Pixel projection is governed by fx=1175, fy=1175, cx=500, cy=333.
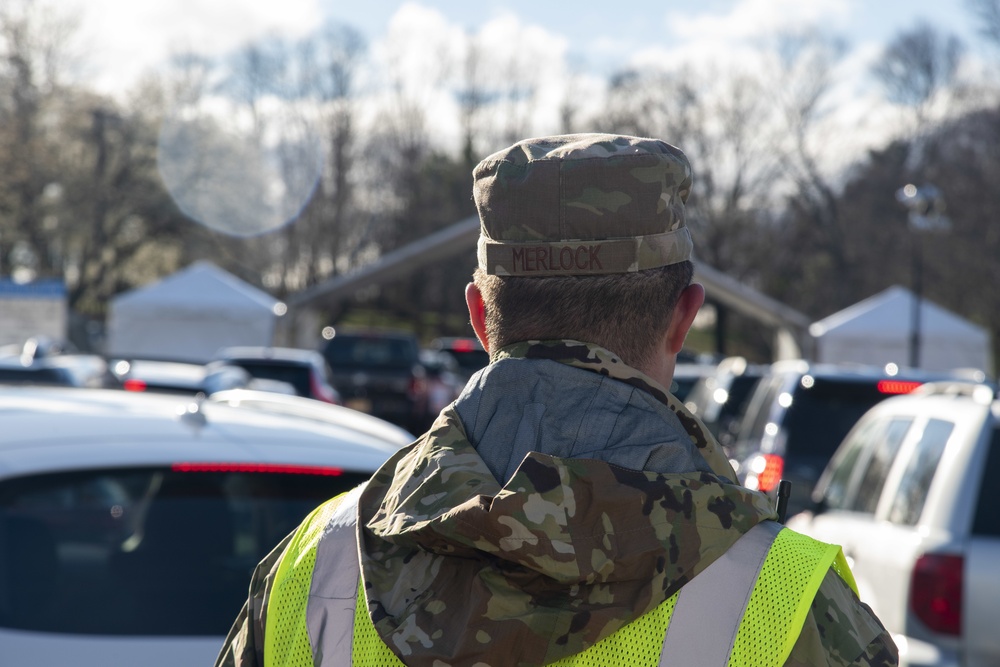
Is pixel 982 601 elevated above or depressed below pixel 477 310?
below

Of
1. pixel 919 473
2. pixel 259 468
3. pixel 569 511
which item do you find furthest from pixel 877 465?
pixel 569 511

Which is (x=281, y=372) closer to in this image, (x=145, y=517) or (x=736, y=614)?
(x=145, y=517)

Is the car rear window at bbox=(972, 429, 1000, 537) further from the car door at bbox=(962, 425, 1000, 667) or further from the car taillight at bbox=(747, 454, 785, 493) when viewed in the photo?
the car taillight at bbox=(747, 454, 785, 493)

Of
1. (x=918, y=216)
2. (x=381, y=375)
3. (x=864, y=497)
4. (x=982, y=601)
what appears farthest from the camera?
(x=918, y=216)

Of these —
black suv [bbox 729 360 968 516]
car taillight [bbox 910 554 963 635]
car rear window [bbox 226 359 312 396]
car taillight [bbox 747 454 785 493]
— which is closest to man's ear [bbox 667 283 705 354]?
car taillight [bbox 910 554 963 635]

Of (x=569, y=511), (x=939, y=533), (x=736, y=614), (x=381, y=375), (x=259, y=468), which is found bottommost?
(x=381, y=375)

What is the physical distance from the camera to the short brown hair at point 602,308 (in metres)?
1.53

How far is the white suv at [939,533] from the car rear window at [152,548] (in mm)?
2250

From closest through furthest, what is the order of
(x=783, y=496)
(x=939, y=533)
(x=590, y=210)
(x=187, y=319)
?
(x=590, y=210)
(x=783, y=496)
(x=939, y=533)
(x=187, y=319)

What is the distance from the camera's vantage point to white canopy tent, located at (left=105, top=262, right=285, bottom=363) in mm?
26922

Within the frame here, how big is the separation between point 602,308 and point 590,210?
0.13 metres

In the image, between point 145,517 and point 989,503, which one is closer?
point 145,517

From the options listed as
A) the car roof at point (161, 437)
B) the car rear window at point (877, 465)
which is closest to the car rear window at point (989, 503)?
the car rear window at point (877, 465)

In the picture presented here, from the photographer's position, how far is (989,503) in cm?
452
